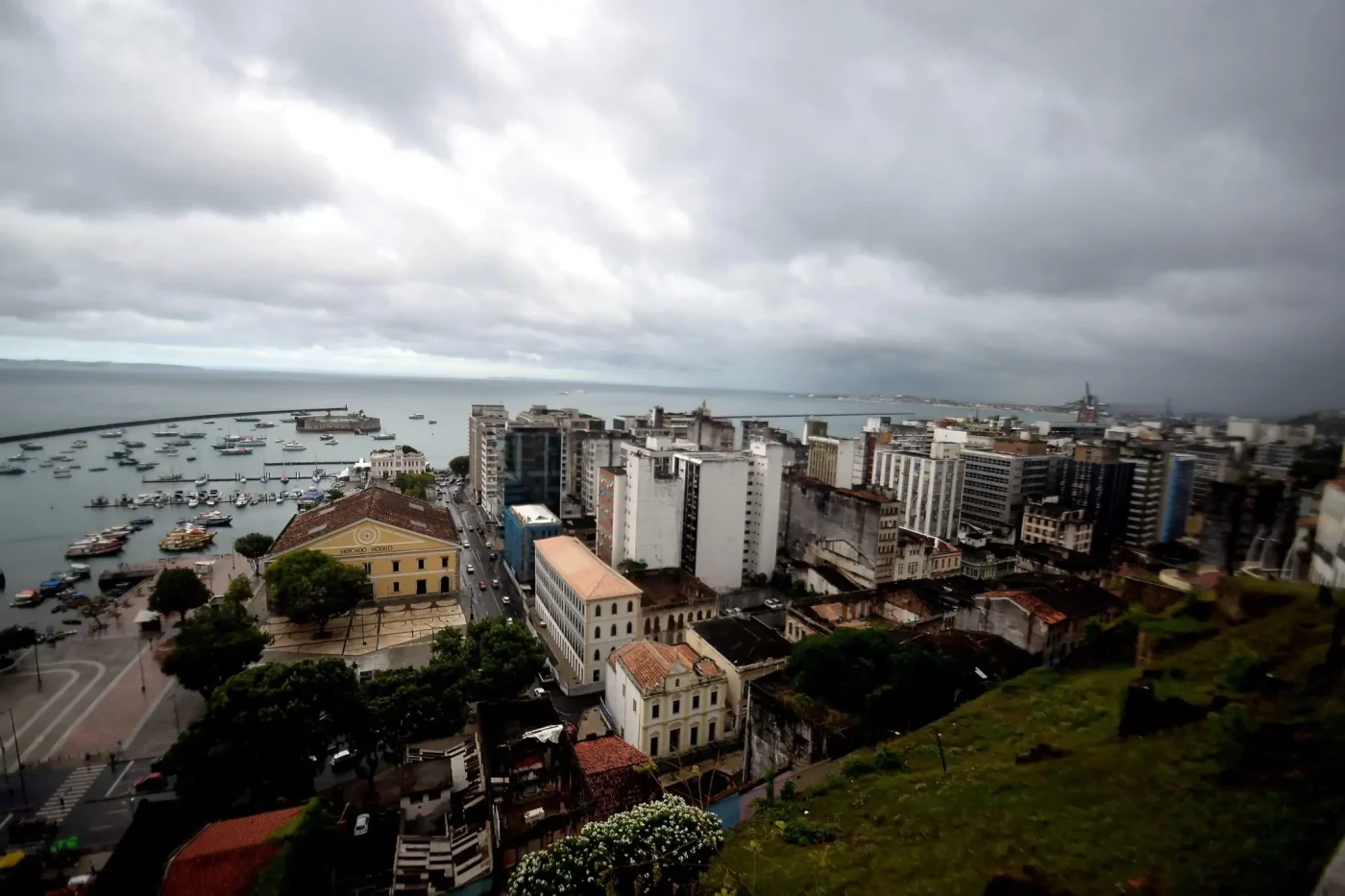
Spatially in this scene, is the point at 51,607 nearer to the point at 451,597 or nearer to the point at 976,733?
the point at 451,597

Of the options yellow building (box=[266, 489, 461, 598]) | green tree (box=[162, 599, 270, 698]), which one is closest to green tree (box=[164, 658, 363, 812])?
green tree (box=[162, 599, 270, 698])

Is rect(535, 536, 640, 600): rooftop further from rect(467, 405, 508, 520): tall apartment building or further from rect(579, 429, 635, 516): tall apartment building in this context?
rect(467, 405, 508, 520): tall apartment building

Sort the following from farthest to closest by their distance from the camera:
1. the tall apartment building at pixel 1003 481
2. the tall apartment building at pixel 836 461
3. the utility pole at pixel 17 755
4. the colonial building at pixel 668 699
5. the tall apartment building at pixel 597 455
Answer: the tall apartment building at pixel 836 461 → the tall apartment building at pixel 1003 481 → the tall apartment building at pixel 597 455 → the colonial building at pixel 668 699 → the utility pole at pixel 17 755

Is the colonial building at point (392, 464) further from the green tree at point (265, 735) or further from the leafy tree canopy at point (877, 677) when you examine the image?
the leafy tree canopy at point (877, 677)

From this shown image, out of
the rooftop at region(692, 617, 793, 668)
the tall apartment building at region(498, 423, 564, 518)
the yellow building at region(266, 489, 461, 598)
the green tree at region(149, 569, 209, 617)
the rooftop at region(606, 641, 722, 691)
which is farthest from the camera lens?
the tall apartment building at region(498, 423, 564, 518)

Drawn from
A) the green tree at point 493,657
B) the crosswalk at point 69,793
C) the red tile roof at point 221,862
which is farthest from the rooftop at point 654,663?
the crosswalk at point 69,793

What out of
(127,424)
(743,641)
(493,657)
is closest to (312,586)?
(493,657)
